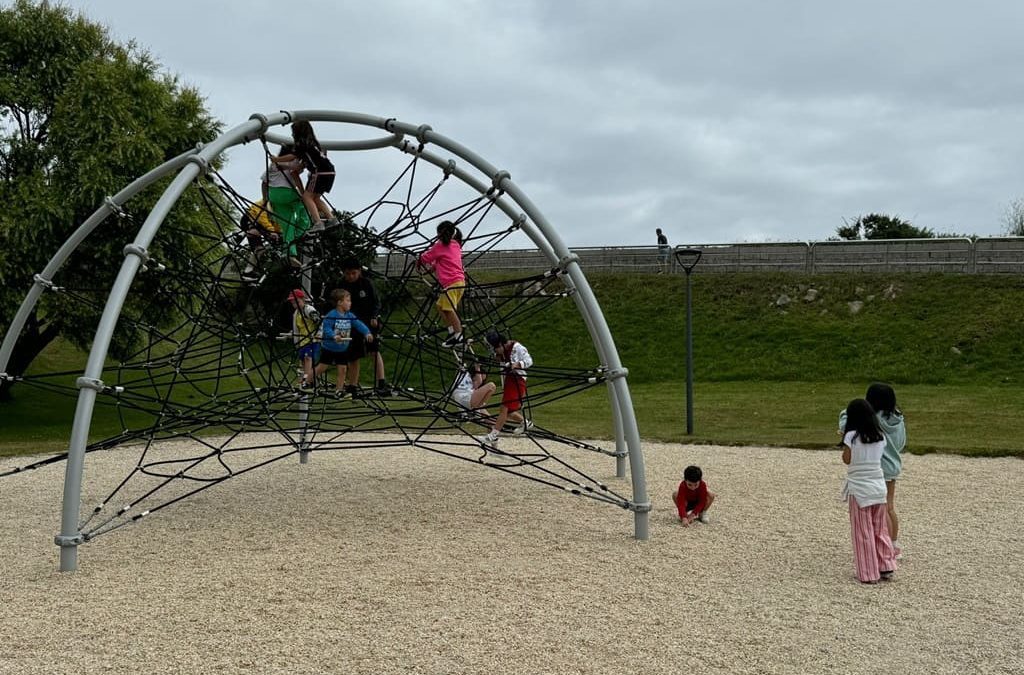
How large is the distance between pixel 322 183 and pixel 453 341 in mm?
1689

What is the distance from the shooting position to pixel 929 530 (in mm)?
7441

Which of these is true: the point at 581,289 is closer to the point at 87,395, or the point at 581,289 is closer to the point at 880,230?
the point at 87,395

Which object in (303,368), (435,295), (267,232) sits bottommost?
(303,368)

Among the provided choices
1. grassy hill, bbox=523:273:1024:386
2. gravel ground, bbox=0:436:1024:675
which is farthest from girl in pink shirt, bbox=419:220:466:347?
grassy hill, bbox=523:273:1024:386

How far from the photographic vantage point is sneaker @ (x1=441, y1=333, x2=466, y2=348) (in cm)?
764

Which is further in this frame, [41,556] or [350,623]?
[41,556]

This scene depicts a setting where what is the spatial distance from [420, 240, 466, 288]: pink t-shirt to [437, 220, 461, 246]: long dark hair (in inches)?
1.5

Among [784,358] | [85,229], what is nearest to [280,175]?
[85,229]

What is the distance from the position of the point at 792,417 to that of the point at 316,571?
40.1ft

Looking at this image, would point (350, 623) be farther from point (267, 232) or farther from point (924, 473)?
point (924, 473)

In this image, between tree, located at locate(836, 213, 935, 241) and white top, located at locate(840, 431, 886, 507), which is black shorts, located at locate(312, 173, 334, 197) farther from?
tree, located at locate(836, 213, 935, 241)

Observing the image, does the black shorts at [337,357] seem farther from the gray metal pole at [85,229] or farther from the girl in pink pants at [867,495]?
the girl in pink pants at [867,495]

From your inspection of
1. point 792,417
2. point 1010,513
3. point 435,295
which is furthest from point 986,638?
point 792,417

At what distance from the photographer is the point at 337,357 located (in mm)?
8078
